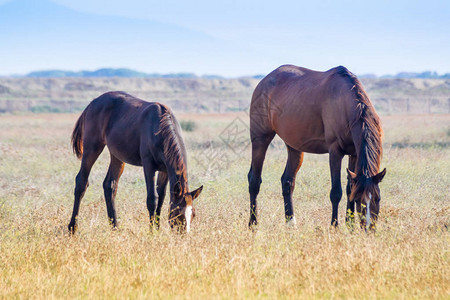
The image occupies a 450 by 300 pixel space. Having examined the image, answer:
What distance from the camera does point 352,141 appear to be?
23.4 ft

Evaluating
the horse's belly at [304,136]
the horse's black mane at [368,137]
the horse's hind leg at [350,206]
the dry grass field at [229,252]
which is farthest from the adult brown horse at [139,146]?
the horse's black mane at [368,137]

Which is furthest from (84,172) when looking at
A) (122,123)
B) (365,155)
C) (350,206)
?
(365,155)

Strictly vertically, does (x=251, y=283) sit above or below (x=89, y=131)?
below

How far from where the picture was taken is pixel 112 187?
8289 mm

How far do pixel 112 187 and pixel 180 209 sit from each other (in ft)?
6.94

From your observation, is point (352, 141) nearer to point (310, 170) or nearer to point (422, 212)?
point (422, 212)

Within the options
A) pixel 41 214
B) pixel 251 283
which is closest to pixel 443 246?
pixel 251 283

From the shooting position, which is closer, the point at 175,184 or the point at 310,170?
the point at 175,184

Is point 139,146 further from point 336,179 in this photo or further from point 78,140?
point 336,179

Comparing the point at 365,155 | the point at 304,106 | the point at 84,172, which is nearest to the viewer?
the point at 365,155

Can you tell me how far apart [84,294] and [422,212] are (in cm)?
533

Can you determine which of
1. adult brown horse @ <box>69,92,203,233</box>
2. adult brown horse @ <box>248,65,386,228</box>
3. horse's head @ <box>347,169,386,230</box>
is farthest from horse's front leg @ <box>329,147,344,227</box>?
adult brown horse @ <box>69,92,203,233</box>

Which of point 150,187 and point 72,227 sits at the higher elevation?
point 150,187

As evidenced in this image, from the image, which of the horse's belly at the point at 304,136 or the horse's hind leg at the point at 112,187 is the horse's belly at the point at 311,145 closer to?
the horse's belly at the point at 304,136
